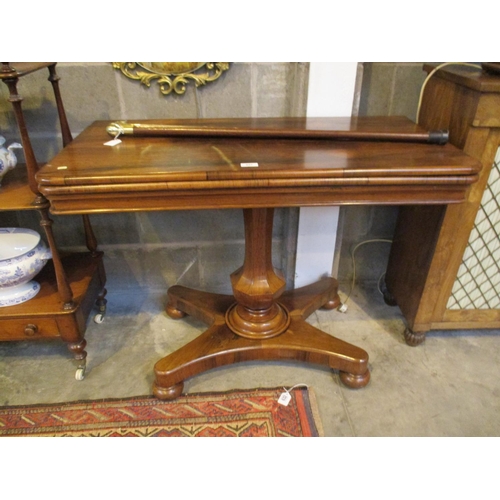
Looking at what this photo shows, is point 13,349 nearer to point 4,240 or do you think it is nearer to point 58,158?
point 4,240

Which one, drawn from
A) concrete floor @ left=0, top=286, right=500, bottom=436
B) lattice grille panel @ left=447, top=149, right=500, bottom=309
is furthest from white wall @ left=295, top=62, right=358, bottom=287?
lattice grille panel @ left=447, top=149, right=500, bottom=309

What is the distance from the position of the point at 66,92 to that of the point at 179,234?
0.66 m

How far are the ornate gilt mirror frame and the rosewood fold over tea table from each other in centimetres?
17

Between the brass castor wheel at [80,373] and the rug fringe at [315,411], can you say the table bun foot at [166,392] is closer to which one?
the brass castor wheel at [80,373]

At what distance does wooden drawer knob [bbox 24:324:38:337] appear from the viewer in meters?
1.33

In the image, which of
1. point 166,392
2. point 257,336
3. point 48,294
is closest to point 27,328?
point 48,294

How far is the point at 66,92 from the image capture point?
1.46m

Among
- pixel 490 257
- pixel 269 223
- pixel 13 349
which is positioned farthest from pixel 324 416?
pixel 13 349

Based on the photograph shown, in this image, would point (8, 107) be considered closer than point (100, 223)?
Yes

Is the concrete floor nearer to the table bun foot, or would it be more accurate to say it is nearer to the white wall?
the table bun foot

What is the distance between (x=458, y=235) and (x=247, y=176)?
792 millimetres

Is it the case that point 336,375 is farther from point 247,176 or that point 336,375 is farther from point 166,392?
point 247,176

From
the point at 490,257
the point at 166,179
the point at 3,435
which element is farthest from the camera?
the point at 490,257

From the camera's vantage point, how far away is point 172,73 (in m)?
1.44
